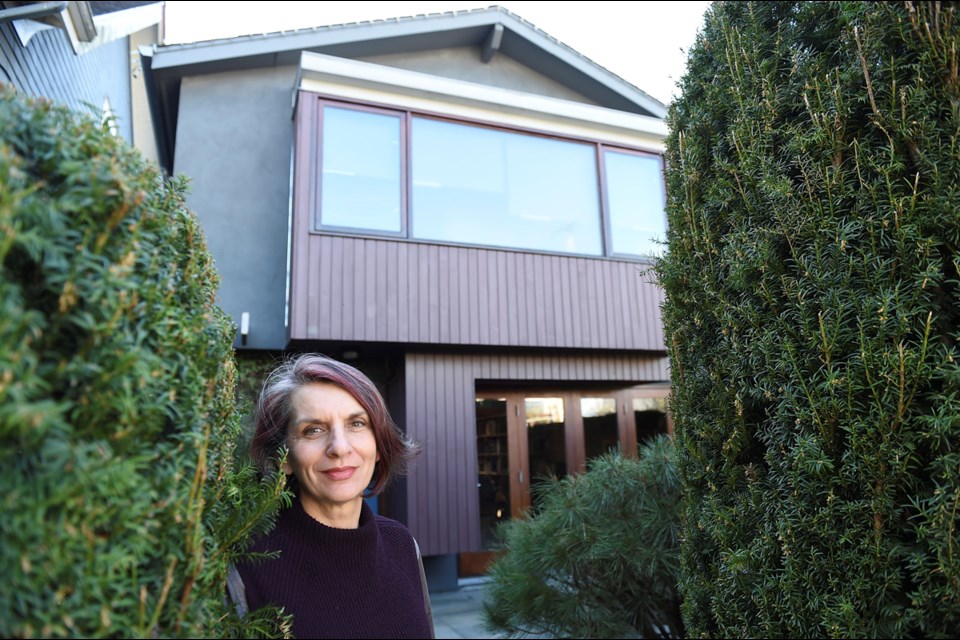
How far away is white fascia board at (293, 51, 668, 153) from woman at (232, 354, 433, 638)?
6.01m

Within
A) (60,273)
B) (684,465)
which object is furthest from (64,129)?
(684,465)

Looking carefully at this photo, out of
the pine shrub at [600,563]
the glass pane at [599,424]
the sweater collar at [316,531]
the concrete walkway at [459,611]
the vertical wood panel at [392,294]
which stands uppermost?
the vertical wood panel at [392,294]

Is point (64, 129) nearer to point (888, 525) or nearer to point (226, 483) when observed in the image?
point (226, 483)

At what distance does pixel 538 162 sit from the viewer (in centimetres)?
795

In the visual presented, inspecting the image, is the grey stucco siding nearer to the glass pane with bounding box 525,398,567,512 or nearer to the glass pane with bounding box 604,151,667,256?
the glass pane with bounding box 525,398,567,512

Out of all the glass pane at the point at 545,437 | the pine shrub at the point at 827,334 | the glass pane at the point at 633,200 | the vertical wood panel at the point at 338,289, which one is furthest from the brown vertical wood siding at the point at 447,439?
the pine shrub at the point at 827,334

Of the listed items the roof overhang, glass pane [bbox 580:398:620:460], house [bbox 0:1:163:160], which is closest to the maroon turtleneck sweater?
house [bbox 0:1:163:160]

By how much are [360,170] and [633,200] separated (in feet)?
11.5

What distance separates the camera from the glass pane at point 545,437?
778cm

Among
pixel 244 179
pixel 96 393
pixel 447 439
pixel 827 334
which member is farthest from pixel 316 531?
pixel 244 179

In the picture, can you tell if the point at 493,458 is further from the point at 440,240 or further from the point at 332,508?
the point at 332,508

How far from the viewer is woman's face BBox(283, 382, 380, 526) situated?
1.57 m

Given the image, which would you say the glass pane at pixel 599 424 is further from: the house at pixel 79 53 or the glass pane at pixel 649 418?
the house at pixel 79 53

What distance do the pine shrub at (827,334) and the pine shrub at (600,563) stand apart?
1129mm
